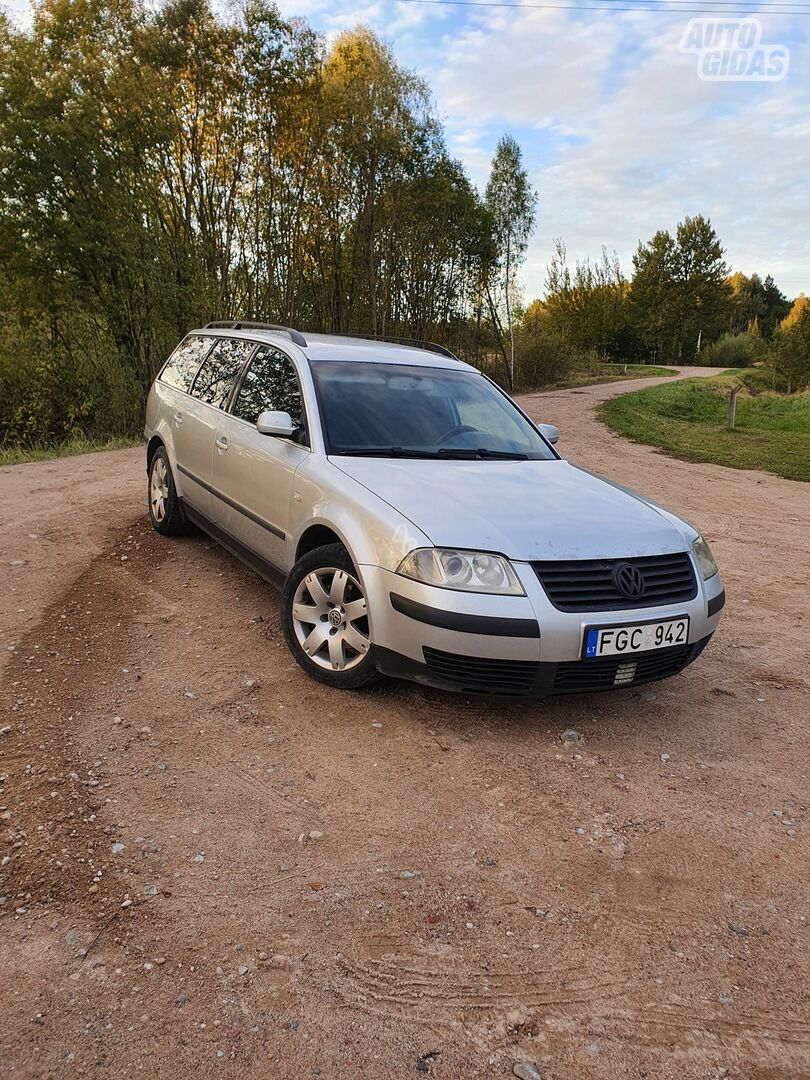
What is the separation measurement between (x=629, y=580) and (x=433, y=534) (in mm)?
831

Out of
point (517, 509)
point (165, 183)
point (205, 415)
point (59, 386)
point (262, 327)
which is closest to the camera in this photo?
point (517, 509)

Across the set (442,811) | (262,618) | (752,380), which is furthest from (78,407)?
(752,380)

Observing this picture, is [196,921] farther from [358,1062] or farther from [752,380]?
[752,380]

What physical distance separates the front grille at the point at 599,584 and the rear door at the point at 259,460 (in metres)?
1.49

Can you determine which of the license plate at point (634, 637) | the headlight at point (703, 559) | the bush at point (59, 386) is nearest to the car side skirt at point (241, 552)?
the license plate at point (634, 637)

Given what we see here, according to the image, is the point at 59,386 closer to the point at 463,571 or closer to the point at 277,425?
the point at 277,425

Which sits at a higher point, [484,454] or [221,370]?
[221,370]

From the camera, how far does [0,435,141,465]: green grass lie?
38.5 ft

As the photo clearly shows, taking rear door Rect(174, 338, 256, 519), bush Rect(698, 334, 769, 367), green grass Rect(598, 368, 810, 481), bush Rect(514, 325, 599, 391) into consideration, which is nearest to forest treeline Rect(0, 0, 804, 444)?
bush Rect(514, 325, 599, 391)

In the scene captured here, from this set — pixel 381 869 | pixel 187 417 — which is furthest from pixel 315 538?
pixel 187 417

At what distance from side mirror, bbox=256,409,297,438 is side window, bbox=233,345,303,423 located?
0.51 ft

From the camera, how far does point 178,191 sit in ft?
58.6

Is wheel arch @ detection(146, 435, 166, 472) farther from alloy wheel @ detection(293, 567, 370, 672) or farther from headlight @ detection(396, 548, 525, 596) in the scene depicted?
headlight @ detection(396, 548, 525, 596)

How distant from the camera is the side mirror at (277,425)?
3.90m
